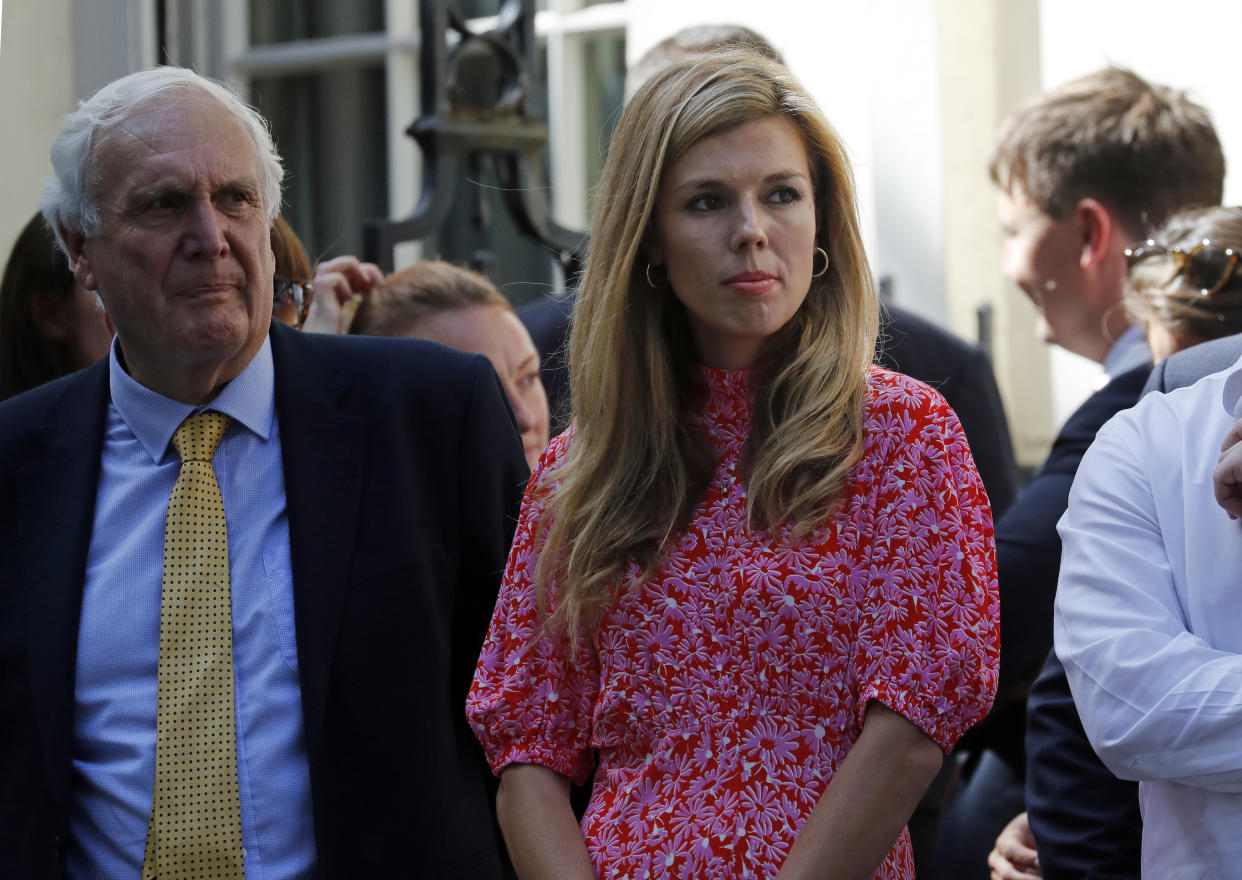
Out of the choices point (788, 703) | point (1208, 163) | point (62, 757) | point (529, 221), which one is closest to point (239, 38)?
point (529, 221)

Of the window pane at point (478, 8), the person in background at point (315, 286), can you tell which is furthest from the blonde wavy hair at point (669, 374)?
the window pane at point (478, 8)

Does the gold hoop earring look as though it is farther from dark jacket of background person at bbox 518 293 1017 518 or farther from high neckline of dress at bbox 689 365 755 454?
dark jacket of background person at bbox 518 293 1017 518

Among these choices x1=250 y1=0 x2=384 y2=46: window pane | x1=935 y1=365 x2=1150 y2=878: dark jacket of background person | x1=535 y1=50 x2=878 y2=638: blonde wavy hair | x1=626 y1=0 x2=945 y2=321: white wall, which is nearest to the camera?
x1=535 y1=50 x2=878 y2=638: blonde wavy hair

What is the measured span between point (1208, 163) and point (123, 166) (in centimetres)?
229

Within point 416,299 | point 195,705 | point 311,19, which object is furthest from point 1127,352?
point 311,19

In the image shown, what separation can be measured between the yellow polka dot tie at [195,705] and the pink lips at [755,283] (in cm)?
89

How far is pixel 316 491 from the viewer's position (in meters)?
2.44

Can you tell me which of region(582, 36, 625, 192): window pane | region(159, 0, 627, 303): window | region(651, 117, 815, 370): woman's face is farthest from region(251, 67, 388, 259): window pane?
region(651, 117, 815, 370): woman's face

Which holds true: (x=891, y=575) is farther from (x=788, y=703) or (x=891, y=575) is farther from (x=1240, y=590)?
(x=1240, y=590)

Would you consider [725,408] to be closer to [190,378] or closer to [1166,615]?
[1166,615]

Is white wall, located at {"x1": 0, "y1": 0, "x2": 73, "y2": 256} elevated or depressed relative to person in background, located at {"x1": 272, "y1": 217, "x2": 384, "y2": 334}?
elevated

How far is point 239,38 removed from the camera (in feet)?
25.4

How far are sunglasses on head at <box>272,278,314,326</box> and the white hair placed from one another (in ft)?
1.55

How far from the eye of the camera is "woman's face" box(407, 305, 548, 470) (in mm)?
3346
